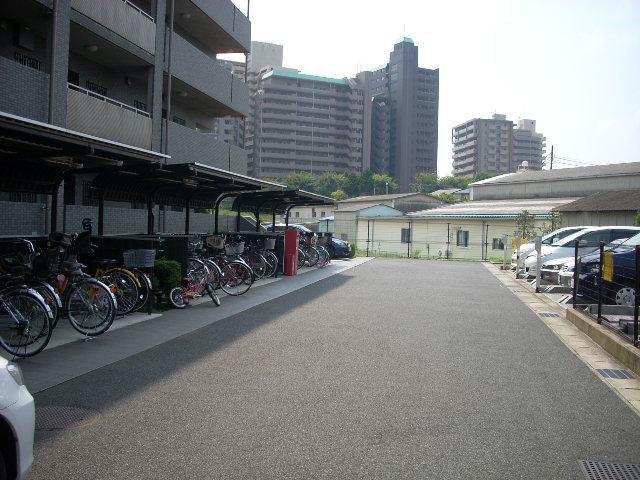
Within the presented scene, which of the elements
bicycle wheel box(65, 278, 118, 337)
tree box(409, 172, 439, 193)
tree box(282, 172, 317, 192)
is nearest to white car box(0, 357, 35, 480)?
bicycle wheel box(65, 278, 118, 337)

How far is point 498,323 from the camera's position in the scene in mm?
9727

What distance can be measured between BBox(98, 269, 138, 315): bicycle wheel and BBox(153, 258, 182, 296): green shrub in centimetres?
103

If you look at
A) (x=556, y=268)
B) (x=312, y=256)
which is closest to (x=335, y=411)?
(x=556, y=268)

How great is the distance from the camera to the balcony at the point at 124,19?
529 inches

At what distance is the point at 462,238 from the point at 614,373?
33.8m

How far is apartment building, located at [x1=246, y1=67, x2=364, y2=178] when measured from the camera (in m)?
104

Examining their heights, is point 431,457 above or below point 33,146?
below

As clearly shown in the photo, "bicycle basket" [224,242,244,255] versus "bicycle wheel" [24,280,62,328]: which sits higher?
"bicycle basket" [224,242,244,255]

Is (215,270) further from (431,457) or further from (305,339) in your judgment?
(431,457)

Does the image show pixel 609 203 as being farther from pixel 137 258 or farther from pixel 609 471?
pixel 609 471

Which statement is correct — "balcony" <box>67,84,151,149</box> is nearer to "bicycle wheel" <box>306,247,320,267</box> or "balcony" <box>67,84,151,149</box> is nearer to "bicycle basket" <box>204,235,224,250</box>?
"bicycle basket" <box>204,235,224,250</box>

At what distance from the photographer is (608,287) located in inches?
412

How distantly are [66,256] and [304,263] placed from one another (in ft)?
42.9

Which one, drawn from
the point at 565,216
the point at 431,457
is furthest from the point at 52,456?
the point at 565,216
